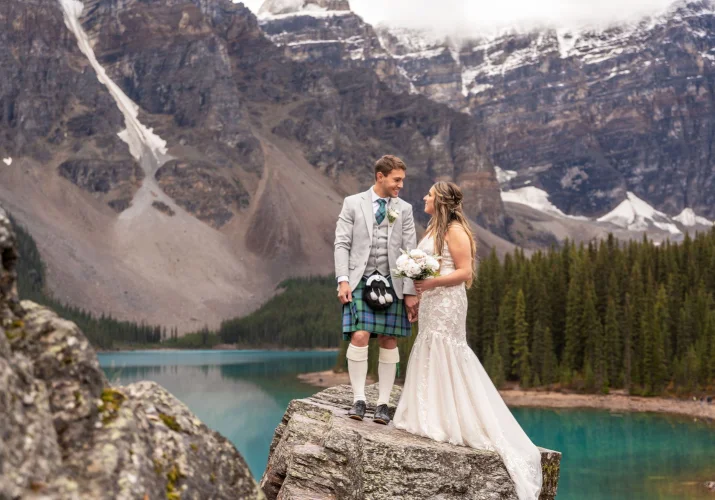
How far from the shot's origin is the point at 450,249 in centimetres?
1169

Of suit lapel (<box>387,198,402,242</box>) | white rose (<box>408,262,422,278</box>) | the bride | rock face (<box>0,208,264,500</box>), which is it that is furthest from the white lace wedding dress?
Answer: rock face (<box>0,208,264,500</box>)

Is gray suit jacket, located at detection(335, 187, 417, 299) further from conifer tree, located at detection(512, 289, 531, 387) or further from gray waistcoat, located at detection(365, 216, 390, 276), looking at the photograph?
conifer tree, located at detection(512, 289, 531, 387)

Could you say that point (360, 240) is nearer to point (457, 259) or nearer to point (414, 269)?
point (414, 269)

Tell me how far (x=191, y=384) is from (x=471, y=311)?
36910 millimetres

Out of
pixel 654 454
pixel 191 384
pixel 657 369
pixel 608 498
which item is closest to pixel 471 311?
pixel 657 369

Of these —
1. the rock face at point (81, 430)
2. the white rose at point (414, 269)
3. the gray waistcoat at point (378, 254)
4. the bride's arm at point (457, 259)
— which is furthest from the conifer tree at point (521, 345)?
the rock face at point (81, 430)

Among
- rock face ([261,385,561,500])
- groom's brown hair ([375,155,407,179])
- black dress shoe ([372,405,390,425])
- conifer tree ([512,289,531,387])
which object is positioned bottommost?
conifer tree ([512,289,531,387])

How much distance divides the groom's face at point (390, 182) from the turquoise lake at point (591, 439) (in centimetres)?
1000

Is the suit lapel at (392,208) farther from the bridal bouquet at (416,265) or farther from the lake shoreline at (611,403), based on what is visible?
the lake shoreline at (611,403)

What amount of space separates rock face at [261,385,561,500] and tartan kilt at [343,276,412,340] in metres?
1.25

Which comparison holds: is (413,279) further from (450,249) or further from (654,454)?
(654,454)

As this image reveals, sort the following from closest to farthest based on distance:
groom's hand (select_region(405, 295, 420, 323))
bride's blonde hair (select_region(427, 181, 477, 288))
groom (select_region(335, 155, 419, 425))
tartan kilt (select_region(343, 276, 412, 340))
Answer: tartan kilt (select_region(343, 276, 412, 340)), groom (select_region(335, 155, 419, 425)), groom's hand (select_region(405, 295, 420, 323)), bride's blonde hair (select_region(427, 181, 477, 288))

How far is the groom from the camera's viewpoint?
1130 cm

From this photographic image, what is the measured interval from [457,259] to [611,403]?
2946 inches
